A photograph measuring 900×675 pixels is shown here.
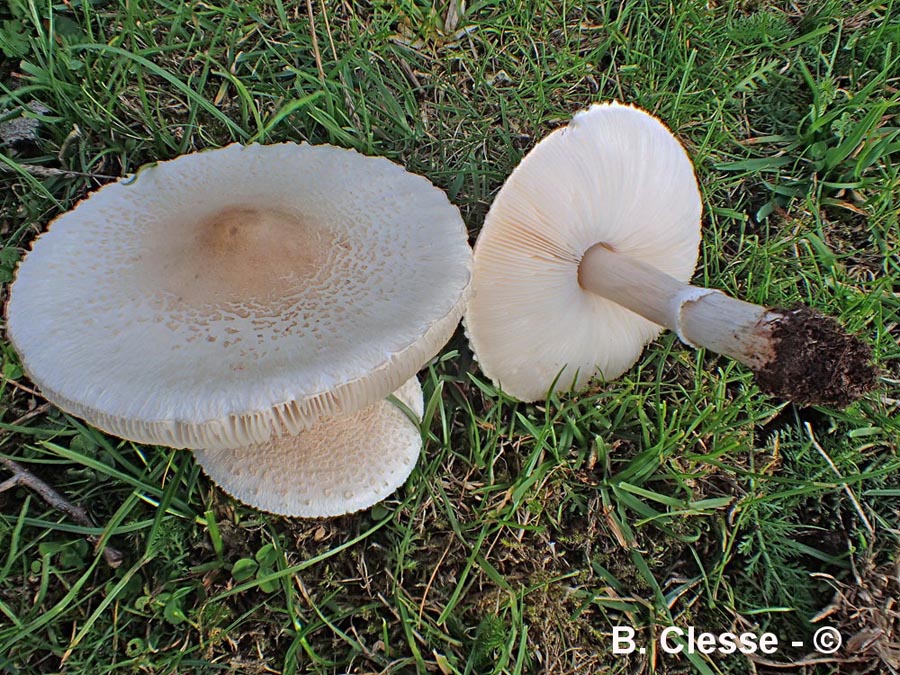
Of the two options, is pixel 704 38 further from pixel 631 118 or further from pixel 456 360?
pixel 456 360

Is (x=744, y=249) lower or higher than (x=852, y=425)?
higher

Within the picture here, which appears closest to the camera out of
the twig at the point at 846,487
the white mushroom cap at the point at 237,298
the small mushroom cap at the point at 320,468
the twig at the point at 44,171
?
the white mushroom cap at the point at 237,298

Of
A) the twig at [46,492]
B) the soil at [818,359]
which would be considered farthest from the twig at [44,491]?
the soil at [818,359]

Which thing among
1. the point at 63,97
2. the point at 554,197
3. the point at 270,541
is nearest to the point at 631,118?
the point at 554,197

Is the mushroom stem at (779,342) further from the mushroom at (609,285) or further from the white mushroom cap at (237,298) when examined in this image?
the white mushroom cap at (237,298)

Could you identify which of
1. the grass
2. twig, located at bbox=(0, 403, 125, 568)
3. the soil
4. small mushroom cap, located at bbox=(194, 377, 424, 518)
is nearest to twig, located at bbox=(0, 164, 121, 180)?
the grass

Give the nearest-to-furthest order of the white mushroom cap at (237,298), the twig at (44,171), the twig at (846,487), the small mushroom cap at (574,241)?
the white mushroom cap at (237,298)
the small mushroom cap at (574,241)
the twig at (846,487)
the twig at (44,171)

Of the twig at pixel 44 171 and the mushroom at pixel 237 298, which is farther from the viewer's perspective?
the twig at pixel 44 171
